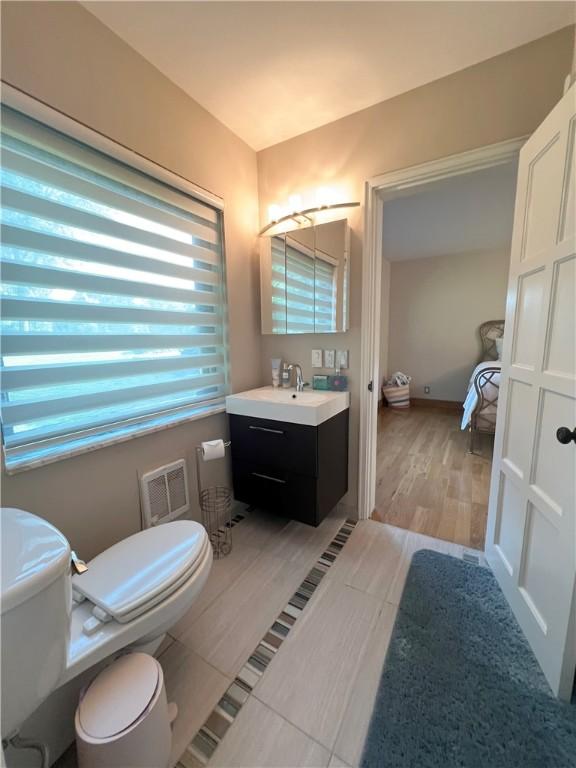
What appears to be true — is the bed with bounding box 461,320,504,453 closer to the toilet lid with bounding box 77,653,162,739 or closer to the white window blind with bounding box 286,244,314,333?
the white window blind with bounding box 286,244,314,333

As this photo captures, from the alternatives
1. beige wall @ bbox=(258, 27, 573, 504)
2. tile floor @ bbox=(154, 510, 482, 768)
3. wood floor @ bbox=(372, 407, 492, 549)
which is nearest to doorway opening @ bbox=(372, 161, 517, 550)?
wood floor @ bbox=(372, 407, 492, 549)

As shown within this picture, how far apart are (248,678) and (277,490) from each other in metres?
0.81

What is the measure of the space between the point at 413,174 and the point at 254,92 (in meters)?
0.94

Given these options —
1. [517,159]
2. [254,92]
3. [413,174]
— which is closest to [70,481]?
[254,92]

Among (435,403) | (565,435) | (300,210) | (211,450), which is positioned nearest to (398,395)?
(435,403)

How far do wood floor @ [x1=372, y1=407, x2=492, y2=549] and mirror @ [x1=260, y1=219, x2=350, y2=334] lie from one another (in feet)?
4.49

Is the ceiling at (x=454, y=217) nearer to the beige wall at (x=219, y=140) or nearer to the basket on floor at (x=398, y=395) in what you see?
the beige wall at (x=219, y=140)

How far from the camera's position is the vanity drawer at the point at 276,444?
163cm

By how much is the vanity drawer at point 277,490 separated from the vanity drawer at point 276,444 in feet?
0.14

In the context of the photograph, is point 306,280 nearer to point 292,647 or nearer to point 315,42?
point 315,42

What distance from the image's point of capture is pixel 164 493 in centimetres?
159

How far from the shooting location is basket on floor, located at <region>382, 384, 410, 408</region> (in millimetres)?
4871

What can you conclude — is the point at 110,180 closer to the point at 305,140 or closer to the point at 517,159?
the point at 305,140

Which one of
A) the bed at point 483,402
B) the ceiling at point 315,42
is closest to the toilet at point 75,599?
the ceiling at point 315,42
